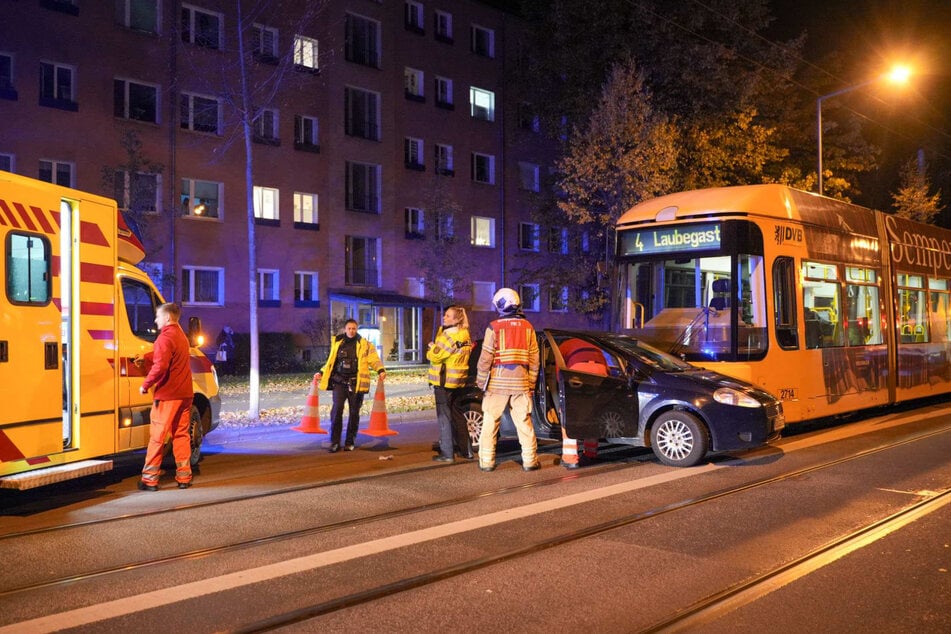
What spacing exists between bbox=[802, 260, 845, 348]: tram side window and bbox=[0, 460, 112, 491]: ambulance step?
904cm

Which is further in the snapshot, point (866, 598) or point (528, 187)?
point (528, 187)

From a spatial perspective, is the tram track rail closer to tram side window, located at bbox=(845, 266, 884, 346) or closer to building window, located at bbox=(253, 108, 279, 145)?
tram side window, located at bbox=(845, 266, 884, 346)

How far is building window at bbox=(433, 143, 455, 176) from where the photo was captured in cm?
3372

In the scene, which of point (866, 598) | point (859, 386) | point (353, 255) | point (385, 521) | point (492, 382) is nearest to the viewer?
point (866, 598)

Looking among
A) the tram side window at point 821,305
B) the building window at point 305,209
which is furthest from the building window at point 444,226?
the tram side window at point 821,305

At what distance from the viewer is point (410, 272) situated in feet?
106

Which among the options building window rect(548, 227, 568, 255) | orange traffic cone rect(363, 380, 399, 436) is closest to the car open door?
orange traffic cone rect(363, 380, 399, 436)

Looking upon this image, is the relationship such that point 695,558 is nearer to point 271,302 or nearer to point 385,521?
point 385,521

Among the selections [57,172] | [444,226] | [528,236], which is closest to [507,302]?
[444,226]

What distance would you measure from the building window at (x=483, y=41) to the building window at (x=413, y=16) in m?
2.82

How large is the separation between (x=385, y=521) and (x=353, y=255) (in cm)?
2528

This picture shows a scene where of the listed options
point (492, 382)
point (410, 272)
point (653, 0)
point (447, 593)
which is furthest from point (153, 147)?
point (447, 593)

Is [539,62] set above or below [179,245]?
above

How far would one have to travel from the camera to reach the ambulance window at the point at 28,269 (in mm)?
6793
